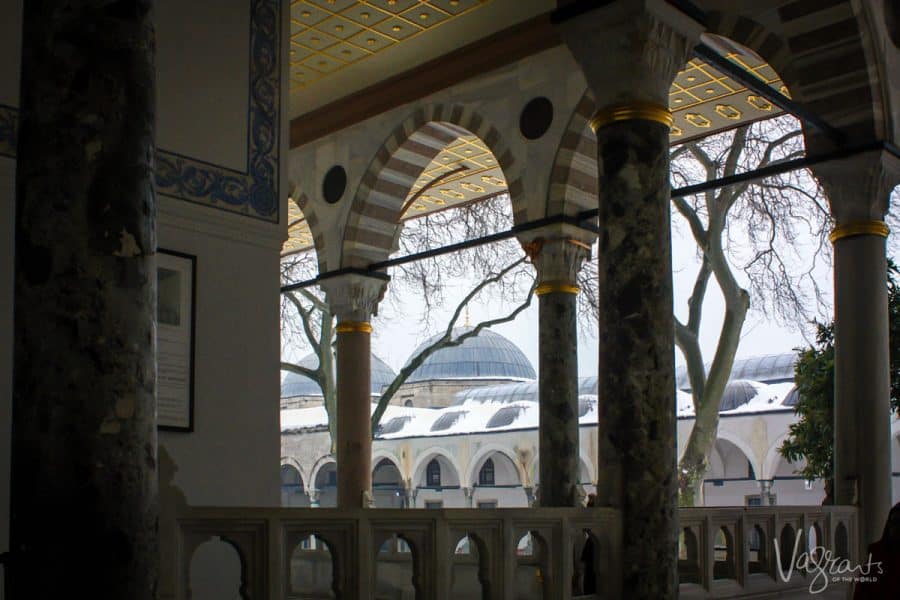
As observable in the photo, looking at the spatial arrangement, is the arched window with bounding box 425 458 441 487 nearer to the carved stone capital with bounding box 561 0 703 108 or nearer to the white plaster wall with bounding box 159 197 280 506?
the white plaster wall with bounding box 159 197 280 506

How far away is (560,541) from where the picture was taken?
219 inches

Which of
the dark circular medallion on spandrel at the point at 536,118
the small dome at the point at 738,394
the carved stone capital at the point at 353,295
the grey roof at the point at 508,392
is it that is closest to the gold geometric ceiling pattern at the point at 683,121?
the dark circular medallion on spandrel at the point at 536,118

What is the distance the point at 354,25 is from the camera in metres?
10.1

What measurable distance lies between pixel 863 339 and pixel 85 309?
7.21 meters

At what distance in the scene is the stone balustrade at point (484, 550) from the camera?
14.6 feet

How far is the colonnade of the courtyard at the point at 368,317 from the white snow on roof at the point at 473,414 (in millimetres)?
18098

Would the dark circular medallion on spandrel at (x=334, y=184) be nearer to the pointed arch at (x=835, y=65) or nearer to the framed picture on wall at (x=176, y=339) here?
the pointed arch at (x=835, y=65)

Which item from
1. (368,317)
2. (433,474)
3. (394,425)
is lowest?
(433,474)

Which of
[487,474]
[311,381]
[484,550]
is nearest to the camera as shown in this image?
[484,550]

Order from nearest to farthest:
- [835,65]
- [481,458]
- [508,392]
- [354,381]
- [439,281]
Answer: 1. [835,65]
2. [354,381]
3. [439,281]
4. [481,458]
5. [508,392]

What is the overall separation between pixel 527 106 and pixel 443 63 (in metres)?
1.03

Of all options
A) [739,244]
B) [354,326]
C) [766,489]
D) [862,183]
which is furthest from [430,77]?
[766,489]

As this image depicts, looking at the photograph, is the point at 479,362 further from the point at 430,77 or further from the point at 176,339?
the point at 176,339

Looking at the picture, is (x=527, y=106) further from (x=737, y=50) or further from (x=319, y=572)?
(x=319, y=572)
